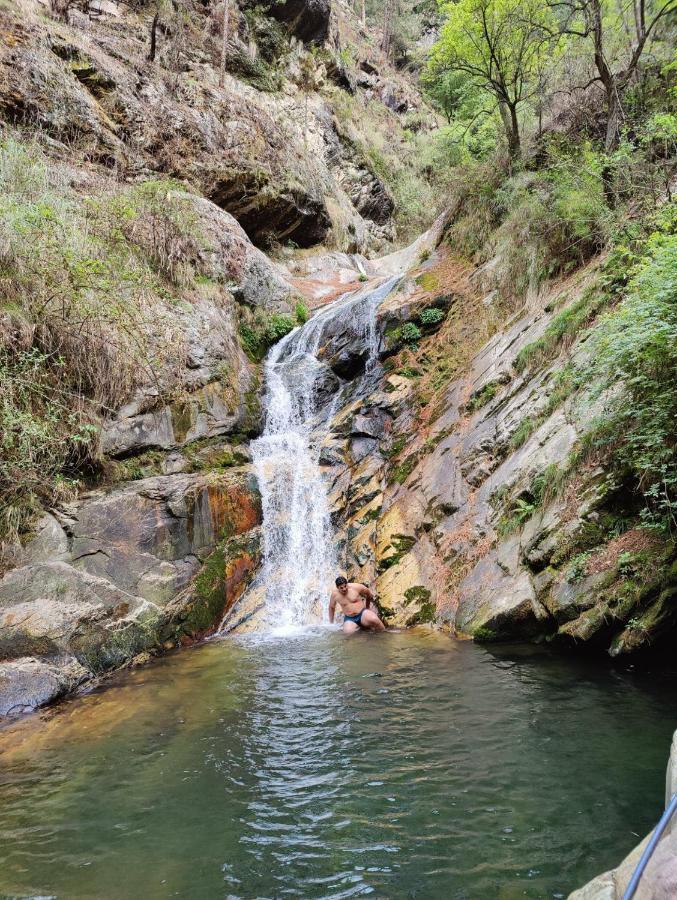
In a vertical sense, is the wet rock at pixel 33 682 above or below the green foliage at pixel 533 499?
below

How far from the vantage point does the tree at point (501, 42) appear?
1041 centimetres

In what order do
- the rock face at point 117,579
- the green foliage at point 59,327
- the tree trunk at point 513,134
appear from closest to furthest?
the rock face at point 117,579 < the green foliage at point 59,327 < the tree trunk at point 513,134

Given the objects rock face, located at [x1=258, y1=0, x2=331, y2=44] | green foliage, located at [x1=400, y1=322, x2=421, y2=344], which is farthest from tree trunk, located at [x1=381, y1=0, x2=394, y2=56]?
green foliage, located at [x1=400, y1=322, x2=421, y2=344]

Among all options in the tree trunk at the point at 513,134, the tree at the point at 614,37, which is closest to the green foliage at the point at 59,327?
the tree trunk at the point at 513,134

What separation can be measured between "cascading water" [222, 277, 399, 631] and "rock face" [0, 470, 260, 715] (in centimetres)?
49

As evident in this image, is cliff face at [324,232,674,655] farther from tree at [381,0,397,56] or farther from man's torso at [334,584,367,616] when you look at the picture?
tree at [381,0,397,56]

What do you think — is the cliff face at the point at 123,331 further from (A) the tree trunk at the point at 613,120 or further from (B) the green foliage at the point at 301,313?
(A) the tree trunk at the point at 613,120

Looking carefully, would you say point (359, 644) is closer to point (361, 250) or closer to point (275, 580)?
point (275, 580)

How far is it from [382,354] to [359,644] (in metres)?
7.17

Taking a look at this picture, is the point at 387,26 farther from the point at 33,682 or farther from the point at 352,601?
the point at 33,682

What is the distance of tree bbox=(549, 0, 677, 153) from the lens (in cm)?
860

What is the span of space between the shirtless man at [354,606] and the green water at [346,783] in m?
1.74

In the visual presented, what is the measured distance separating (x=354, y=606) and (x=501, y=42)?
11.9 metres

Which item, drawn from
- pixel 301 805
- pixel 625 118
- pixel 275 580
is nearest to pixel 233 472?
pixel 275 580
